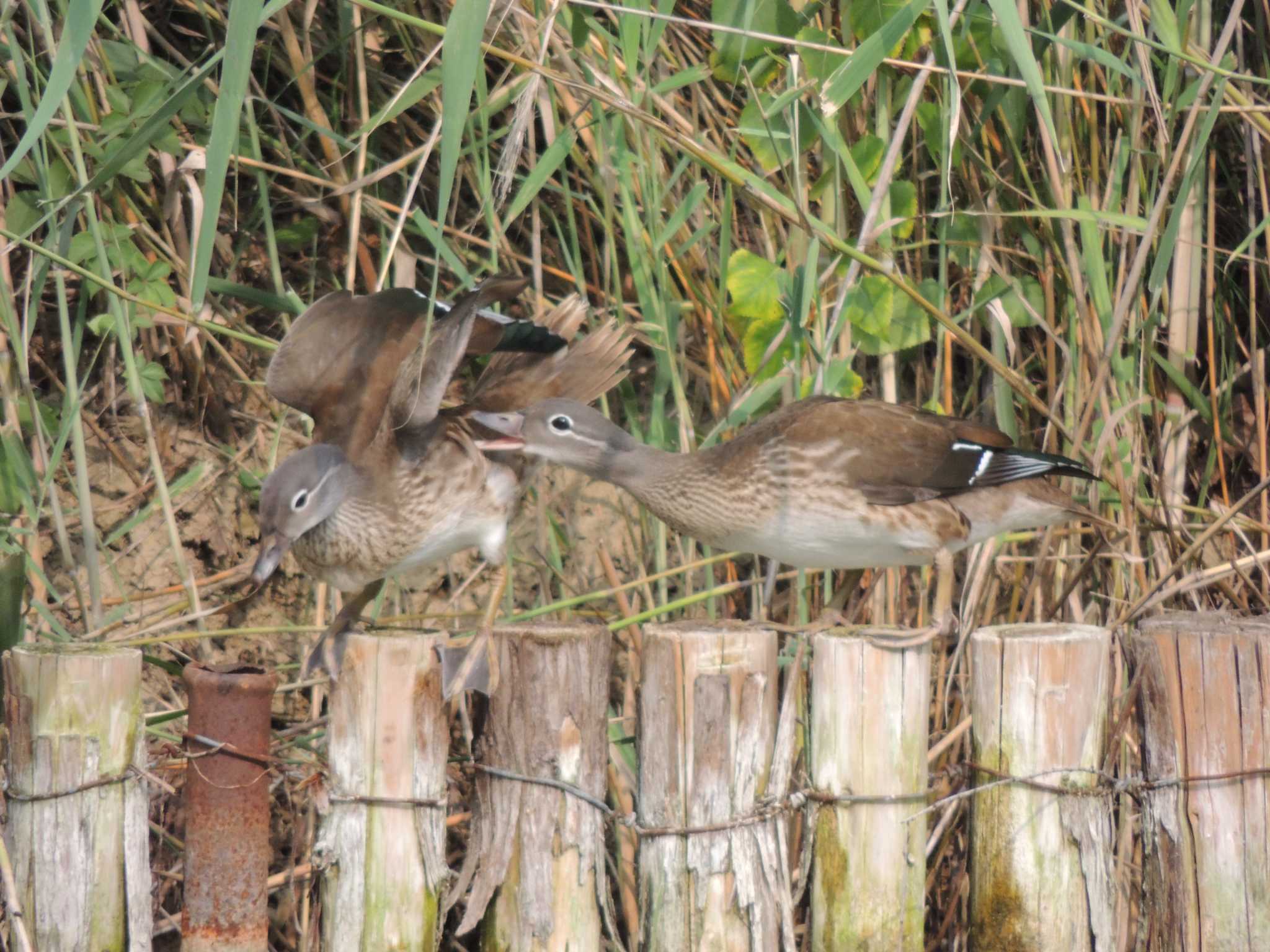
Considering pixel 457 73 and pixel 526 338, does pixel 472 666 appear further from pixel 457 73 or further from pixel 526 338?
pixel 457 73

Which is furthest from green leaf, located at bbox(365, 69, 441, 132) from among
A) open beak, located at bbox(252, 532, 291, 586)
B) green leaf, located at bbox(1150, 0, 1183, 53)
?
green leaf, located at bbox(1150, 0, 1183, 53)

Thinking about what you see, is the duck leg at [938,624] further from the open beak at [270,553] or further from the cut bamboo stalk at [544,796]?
the open beak at [270,553]

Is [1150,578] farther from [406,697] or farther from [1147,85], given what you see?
[406,697]

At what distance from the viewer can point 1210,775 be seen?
2.81 metres

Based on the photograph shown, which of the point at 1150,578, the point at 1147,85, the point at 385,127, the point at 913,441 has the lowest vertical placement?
the point at 1150,578

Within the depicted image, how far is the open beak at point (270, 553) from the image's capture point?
10.9 ft

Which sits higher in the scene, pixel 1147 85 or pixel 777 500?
pixel 1147 85

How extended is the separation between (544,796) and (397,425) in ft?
3.70

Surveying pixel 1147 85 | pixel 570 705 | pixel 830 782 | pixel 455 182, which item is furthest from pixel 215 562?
pixel 1147 85

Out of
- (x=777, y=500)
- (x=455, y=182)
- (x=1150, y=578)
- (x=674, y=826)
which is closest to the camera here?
(x=674, y=826)

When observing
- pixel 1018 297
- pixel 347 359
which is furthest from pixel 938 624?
pixel 347 359

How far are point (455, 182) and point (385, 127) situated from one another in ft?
1.22

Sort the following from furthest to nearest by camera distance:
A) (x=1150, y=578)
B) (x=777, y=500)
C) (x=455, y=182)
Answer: (x=455, y=182)
(x=1150, y=578)
(x=777, y=500)

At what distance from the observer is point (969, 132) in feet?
13.3
